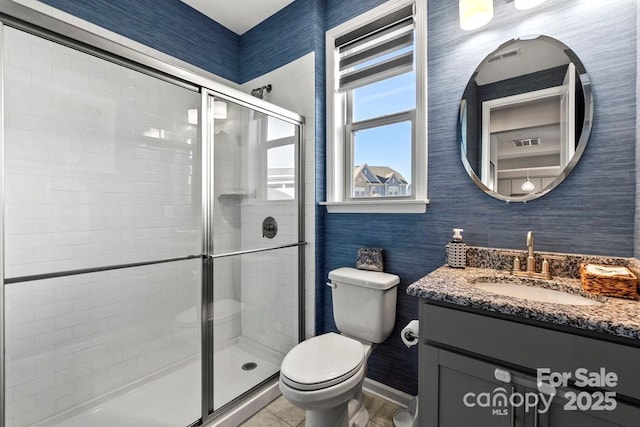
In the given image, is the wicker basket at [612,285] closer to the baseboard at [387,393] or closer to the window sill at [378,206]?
the window sill at [378,206]

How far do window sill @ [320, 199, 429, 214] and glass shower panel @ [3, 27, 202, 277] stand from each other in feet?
2.87

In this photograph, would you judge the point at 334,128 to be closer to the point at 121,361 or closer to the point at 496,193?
the point at 496,193

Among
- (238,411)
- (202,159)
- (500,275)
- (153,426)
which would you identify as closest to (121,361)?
(153,426)

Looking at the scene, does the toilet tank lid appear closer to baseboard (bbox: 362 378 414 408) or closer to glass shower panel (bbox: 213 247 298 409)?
glass shower panel (bbox: 213 247 298 409)

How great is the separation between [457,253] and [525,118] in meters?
0.71

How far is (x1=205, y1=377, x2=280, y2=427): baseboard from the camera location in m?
1.55

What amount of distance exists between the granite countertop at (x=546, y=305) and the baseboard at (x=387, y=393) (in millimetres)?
925

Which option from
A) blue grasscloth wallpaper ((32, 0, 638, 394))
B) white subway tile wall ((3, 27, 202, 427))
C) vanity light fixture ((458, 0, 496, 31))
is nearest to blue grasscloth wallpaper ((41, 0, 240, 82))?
blue grasscloth wallpaper ((32, 0, 638, 394))

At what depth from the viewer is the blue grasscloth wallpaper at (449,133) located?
1148 mm

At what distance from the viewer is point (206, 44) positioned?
229 cm

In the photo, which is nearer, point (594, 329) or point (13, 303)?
point (594, 329)

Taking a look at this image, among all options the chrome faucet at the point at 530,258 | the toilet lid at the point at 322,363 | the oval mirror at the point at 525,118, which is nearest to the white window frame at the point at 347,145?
the oval mirror at the point at 525,118

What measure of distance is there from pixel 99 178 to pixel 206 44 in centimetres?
136

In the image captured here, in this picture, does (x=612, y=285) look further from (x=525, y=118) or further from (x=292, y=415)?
(x=292, y=415)
